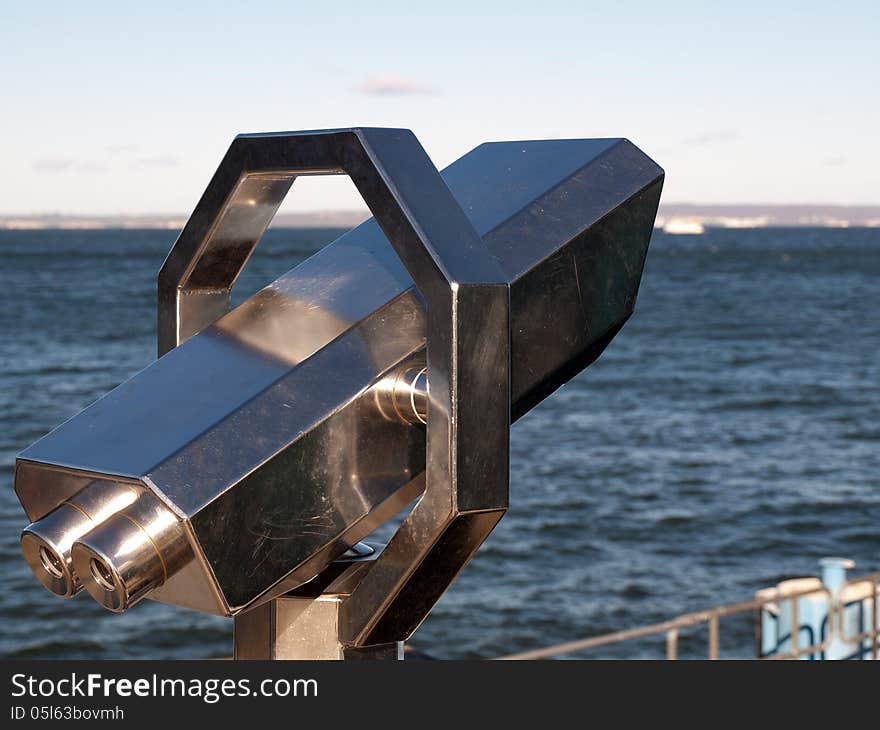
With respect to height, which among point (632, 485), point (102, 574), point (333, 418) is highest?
point (632, 485)

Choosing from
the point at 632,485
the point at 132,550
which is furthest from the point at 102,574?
the point at 632,485

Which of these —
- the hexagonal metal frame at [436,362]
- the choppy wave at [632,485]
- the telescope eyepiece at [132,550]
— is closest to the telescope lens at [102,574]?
the telescope eyepiece at [132,550]

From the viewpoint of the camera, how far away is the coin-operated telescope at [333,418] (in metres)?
1.04

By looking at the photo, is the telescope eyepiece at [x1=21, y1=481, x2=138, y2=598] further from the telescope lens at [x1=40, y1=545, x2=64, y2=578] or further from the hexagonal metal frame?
the hexagonal metal frame

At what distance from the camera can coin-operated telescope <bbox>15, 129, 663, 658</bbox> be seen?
1045 mm

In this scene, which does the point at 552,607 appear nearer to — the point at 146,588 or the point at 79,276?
the point at 146,588

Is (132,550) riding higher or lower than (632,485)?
lower

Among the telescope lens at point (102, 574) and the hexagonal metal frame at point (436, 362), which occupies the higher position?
the hexagonal metal frame at point (436, 362)

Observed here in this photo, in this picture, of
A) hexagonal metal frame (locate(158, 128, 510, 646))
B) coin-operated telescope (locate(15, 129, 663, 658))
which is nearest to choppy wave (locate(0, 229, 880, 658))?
coin-operated telescope (locate(15, 129, 663, 658))

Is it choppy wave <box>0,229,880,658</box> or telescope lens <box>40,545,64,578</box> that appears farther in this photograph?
choppy wave <box>0,229,880,658</box>

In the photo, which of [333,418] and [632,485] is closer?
[333,418]

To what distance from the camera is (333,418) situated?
3.64 feet

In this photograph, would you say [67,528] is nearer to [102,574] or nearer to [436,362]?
[102,574]

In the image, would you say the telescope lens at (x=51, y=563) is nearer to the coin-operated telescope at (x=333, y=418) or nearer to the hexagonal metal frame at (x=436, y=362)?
the coin-operated telescope at (x=333, y=418)
